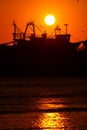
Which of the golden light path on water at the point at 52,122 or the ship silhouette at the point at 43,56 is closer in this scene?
the golden light path on water at the point at 52,122

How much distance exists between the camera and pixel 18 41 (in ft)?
290

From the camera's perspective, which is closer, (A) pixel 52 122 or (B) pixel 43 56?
(A) pixel 52 122

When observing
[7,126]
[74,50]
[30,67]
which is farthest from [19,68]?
[7,126]

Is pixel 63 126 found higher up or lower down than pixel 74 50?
higher up

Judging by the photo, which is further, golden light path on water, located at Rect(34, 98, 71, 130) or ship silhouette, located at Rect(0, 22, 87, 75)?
ship silhouette, located at Rect(0, 22, 87, 75)

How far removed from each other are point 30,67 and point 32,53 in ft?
7.57

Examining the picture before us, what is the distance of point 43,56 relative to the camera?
9162 cm

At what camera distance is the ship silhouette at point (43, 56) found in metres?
87.5

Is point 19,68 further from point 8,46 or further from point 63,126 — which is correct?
point 63,126

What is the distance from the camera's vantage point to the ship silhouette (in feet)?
287

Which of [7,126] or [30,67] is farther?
[30,67]

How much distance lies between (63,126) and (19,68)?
72159mm

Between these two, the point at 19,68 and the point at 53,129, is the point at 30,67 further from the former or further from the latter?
the point at 53,129

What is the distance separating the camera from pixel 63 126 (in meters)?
16.9
